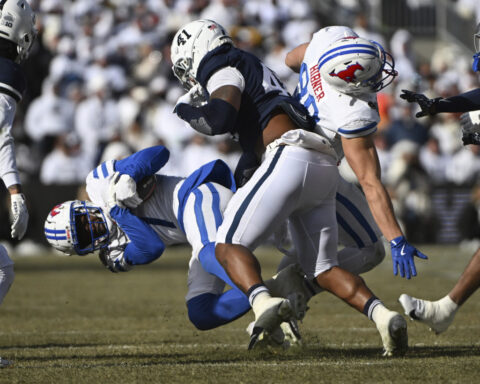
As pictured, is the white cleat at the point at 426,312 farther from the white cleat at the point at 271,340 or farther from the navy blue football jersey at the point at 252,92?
the navy blue football jersey at the point at 252,92

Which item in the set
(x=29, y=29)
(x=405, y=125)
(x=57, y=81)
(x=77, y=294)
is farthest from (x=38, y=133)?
(x=29, y=29)

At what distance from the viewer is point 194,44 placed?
5.11m

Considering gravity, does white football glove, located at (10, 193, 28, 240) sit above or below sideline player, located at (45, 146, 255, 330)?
above

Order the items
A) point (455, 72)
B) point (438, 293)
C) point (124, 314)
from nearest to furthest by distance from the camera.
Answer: point (124, 314)
point (438, 293)
point (455, 72)

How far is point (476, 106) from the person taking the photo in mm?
5234

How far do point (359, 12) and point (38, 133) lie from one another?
7.67 m

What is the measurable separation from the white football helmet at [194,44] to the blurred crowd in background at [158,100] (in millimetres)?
8064

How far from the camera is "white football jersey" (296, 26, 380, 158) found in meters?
4.79

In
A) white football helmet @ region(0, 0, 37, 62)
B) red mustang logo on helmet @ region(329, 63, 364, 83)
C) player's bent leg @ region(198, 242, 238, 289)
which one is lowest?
player's bent leg @ region(198, 242, 238, 289)

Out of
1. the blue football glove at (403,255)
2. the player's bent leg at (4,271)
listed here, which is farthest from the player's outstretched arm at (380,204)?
the player's bent leg at (4,271)

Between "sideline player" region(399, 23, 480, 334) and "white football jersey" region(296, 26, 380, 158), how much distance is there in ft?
1.49

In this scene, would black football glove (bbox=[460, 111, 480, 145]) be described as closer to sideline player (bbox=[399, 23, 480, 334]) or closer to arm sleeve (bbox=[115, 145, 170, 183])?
sideline player (bbox=[399, 23, 480, 334])

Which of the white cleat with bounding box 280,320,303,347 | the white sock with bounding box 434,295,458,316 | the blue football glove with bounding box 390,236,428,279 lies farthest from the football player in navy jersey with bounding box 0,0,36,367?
the white sock with bounding box 434,295,458,316

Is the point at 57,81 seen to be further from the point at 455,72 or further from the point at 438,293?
the point at 438,293
